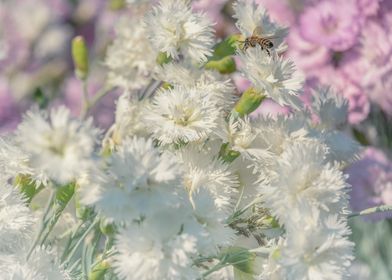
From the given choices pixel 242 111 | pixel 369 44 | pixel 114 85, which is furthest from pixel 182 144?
pixel 369 44

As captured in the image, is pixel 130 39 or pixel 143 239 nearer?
pixel 143 239

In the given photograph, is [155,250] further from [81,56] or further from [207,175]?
[81,56]

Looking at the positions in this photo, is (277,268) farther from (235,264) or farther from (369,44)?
(369,44)

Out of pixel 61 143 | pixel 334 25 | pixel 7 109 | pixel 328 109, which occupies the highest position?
pixel 61 143

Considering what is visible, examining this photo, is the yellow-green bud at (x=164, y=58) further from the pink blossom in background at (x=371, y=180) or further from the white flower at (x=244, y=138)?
the pink blossom in background at (x=371, y=180)

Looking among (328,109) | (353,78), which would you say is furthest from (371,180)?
(328,109)

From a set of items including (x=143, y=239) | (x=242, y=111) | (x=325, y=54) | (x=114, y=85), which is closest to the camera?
(x=143, y=239)

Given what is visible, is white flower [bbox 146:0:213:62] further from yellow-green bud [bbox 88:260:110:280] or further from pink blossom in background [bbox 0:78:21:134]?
pink blossom in background [bbox 0:78:21:134]
